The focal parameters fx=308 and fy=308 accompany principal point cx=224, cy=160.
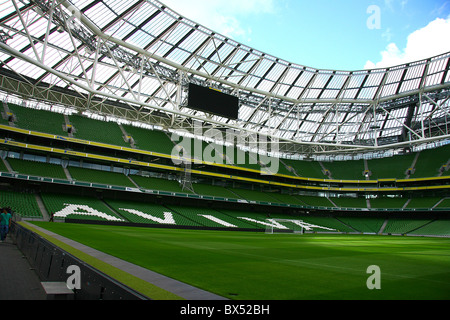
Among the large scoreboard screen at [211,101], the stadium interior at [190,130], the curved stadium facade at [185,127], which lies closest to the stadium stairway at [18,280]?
the curved stadium facade at [185,127]

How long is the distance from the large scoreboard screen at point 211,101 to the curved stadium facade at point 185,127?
1.31 feet

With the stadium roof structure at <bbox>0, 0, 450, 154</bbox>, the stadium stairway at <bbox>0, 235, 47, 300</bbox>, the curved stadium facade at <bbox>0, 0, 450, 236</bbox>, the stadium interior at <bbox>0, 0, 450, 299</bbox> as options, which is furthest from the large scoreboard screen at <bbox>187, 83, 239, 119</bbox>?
the stadium stairway at <bbox>0, 235, 47, 300</bbox>

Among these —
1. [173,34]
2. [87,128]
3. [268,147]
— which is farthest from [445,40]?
[87,128]

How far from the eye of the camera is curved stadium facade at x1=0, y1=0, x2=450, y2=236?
33.4 m

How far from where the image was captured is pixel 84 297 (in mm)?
5473

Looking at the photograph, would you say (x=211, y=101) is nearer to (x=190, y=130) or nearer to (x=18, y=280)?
(x=190, y=130)

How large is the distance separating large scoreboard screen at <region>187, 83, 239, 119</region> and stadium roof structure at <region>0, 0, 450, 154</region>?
1294 millimetres

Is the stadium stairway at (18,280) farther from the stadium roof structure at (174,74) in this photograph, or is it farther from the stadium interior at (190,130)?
the stadium interior at (190,130)

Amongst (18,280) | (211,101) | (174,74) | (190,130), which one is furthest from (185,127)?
(18,280)

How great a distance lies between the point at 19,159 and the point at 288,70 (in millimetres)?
37949

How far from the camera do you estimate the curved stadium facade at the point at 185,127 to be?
33375mm

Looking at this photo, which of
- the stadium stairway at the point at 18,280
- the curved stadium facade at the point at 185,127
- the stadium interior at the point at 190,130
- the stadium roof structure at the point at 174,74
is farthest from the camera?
the curved stadium facade at the point at 185,127

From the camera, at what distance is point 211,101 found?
3588 centimetres
